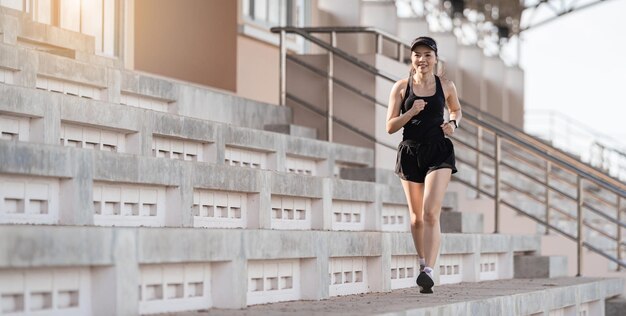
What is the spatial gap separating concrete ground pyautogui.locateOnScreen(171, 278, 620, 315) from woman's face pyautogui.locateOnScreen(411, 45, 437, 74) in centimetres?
130

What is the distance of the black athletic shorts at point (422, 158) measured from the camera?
7.56 metres

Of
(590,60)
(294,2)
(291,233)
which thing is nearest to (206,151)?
(291,233)

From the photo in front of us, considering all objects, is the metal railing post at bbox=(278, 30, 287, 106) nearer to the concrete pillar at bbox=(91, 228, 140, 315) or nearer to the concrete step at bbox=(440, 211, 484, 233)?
the concrete step at bbox=(440, 211, 484, 233)

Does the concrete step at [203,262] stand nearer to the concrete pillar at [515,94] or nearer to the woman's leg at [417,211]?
the woman's leg at [417,211]

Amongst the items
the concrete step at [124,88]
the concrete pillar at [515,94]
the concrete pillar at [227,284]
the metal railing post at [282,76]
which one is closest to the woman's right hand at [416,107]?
the concrete step at [124,88]

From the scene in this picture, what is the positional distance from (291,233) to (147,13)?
525 centimetres

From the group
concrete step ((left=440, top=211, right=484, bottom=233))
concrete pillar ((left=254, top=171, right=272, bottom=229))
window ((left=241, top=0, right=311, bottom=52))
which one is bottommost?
concrete step ((left=440, top=211, right=484, bottom=233))

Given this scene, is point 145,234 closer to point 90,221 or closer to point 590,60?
point 90,221

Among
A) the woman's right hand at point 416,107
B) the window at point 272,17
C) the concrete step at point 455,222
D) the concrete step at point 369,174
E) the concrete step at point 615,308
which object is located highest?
the window at point 272,17

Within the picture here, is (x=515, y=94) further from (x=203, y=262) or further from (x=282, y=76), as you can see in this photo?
(x=203, y=262)

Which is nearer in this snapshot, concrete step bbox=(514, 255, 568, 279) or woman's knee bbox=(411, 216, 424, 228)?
woman's knee bbox=(411, 216, 424, 228)

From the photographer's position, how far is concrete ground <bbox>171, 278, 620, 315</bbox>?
235 inches

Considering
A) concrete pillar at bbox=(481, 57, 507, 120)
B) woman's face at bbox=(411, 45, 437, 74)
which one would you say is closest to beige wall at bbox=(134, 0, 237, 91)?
woman's face at bbox=(411, 45, 437, 74)

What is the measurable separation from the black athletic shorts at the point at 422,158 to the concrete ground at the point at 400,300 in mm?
706
